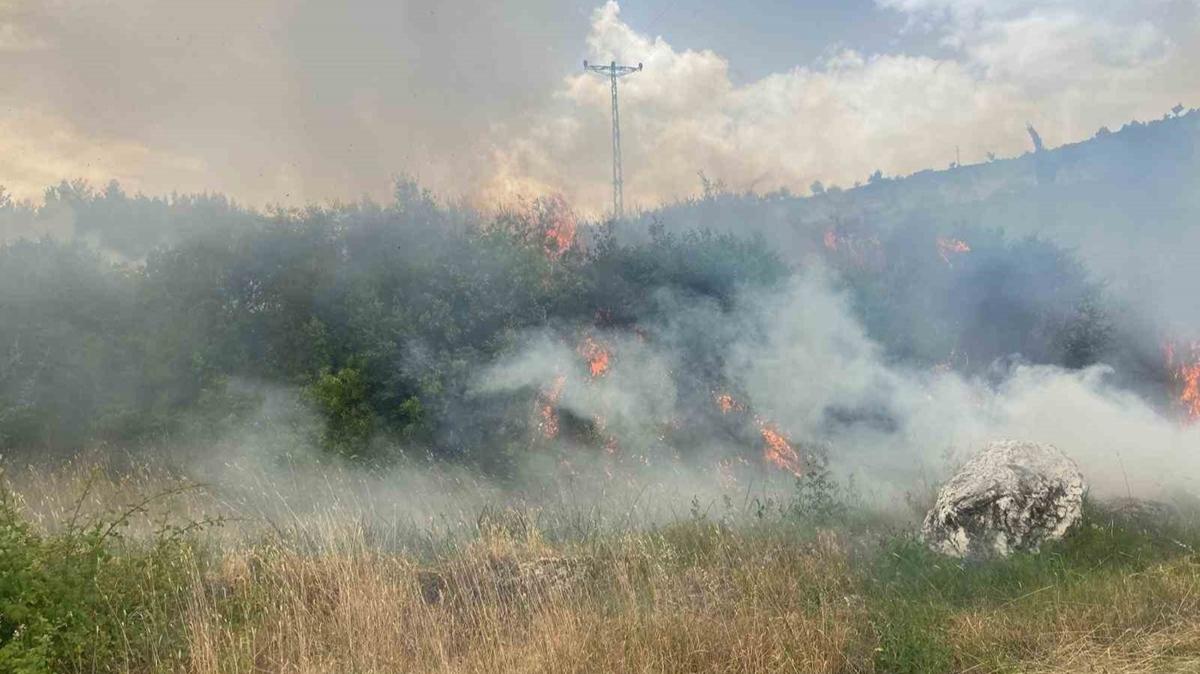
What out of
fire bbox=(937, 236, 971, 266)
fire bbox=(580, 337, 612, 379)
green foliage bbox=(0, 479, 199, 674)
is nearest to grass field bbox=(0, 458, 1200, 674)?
green foliage bbox=(0, 479, 199, 674)

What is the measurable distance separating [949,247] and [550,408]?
10.4 metres

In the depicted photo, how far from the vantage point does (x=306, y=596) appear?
569 centimetres

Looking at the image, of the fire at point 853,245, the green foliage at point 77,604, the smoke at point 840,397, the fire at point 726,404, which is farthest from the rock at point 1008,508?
the fire at point 853,245

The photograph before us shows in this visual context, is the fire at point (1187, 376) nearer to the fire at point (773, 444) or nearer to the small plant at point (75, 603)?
the fire at point (773, 444)

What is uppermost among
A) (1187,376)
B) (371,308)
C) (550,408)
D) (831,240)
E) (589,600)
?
(831,240)

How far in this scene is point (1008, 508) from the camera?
285 inches

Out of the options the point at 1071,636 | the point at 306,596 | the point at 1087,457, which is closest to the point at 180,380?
the point at 306,596

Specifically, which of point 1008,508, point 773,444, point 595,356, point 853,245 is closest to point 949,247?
point 853,245

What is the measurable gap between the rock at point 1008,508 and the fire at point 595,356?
5503 mm

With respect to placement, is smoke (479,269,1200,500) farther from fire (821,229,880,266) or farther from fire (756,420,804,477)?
fire (821,229,880,266)

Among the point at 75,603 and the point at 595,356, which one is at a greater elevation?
the point at 595,356

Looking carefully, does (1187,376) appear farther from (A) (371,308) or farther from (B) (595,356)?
(A) (371,308)

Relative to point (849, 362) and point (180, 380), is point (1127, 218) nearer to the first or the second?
point (849, 362)

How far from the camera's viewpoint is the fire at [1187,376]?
1176 cm
